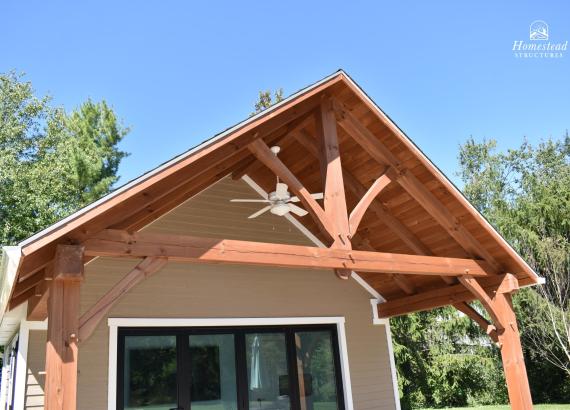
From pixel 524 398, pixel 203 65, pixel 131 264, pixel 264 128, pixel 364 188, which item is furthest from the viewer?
pixel 203 65

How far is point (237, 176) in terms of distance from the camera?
7.49m

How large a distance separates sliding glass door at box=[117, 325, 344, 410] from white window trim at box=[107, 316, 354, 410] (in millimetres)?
80

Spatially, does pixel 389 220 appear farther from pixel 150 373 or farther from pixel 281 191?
pixel 150 373

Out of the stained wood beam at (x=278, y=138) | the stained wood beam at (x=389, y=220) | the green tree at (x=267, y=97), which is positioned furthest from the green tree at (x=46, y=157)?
the stained wood beam at (x=389, y=220)

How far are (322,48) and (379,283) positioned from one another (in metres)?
5.61

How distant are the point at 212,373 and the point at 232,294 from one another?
3.56 ft

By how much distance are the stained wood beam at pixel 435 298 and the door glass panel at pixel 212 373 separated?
8.94ft

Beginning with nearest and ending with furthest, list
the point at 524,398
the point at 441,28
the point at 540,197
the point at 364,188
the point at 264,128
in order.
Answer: the point at 264,128 → the point at 524,398 → the point at 364,188 → the point at 441,28 → the point at 540,197

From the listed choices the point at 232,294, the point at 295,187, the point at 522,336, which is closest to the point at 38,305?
the point at 232,294

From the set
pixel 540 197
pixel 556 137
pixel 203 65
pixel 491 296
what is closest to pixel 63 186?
pixel 203 65

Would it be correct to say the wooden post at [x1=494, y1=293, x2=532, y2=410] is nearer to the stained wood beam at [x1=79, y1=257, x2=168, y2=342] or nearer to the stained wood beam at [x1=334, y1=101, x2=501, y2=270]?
the stained wood beam at [x1=334, y1=101, x2=501, y2=270]

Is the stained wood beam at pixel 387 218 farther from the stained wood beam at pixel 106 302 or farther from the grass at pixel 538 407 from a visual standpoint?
the grass at pixel 538 407

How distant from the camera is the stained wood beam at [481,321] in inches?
257

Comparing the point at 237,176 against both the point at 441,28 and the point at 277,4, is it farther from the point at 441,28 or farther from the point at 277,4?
the point at 441,28
